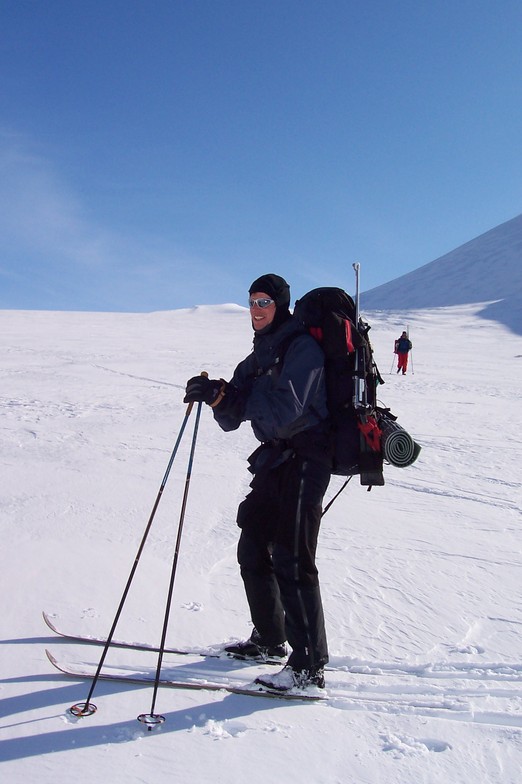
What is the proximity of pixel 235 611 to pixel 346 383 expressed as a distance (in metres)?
1.45

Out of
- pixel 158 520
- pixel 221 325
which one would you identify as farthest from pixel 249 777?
pixel 221 325

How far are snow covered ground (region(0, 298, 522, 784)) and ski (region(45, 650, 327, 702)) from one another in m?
0.04

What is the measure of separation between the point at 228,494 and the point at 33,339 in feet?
57.4

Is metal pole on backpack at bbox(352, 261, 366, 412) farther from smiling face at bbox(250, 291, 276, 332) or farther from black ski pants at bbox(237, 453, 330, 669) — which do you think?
smiling face at bbox(250, 291, 276, 332)

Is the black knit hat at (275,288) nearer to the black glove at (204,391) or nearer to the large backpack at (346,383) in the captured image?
the large backpack at (346,383)

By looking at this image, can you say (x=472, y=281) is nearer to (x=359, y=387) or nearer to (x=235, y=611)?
(x=235, y=611)

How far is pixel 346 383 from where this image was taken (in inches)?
108

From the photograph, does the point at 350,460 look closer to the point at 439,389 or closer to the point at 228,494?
the point at 228,494

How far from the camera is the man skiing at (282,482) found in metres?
2.65

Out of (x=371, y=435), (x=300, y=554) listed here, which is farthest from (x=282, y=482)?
(x=371, y=435)

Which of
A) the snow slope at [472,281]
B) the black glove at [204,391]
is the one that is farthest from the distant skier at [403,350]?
the snow slope at [472,281]

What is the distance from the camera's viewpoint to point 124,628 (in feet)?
9.86

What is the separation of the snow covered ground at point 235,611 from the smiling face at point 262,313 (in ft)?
5.09

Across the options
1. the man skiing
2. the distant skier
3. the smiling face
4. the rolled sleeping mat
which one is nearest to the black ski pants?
the man skiing
